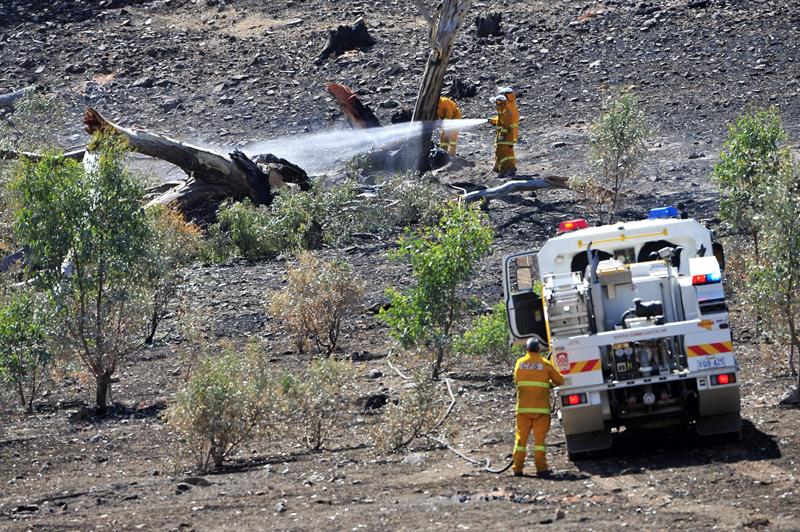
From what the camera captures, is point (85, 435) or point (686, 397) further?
point (85, 435)

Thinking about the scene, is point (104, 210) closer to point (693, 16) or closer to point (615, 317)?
point (615, 317)

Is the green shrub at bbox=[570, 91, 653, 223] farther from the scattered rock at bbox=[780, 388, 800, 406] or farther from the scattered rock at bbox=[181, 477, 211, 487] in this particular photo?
the scattered rock at bbox=[181, 477, 211, 487]

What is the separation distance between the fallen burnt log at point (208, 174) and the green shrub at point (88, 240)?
7278 mm

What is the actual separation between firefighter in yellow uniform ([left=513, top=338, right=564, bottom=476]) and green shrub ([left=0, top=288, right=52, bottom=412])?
6702mm

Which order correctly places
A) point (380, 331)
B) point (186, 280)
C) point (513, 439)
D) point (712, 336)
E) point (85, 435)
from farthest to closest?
point (186, 280) < point (380, 331) < point (85, 435) < point (513, 439) < point (712, 336)

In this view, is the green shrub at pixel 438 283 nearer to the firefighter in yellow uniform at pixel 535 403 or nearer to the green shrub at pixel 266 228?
the firefighter in yellow uniform at pixel 535 403

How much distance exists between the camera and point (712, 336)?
11.3 m

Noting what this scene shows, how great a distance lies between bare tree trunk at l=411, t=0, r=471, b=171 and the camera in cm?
2683

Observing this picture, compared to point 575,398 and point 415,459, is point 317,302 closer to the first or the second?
point 415,459

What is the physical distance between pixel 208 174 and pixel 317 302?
705cm

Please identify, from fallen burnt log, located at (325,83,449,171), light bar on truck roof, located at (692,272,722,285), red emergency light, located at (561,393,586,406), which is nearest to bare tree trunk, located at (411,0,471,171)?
fallen burnt log, located at (325,83,449,171)

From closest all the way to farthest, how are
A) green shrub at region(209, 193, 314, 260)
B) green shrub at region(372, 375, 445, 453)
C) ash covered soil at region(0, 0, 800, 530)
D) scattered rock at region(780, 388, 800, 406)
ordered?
ash covered soil at region(0, 0, 800, 530) < green shrub at region(372, 375, 445, 453) < scattered rock at region(780, 388, 800, 406) < green shrub at region(209, 193, 314, 260)

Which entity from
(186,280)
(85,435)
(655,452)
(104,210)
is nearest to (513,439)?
(655,452)

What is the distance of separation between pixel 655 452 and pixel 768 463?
4.18 ft
